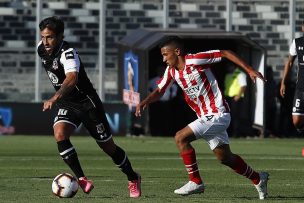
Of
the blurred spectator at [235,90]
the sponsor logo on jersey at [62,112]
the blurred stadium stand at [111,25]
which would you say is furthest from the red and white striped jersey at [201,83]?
the blurred stadium stand at [111,25]

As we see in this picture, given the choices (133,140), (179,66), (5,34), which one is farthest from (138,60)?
(179,66)

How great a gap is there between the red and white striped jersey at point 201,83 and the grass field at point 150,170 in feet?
3.35

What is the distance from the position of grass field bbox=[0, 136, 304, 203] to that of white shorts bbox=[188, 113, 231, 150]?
25.2 inches

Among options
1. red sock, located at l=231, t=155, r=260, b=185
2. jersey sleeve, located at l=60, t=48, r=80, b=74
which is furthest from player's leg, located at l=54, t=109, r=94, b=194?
red sock, located at l=231, t=155, r=260, b=185

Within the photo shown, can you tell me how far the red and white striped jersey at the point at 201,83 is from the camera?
12508 millimetres

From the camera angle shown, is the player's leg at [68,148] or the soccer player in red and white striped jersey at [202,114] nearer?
the player's leg at [68,148]

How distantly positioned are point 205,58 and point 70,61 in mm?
1519

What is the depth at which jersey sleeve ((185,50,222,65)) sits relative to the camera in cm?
1243

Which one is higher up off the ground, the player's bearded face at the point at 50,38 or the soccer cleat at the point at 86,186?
the player's bearded face at the point at 50,38

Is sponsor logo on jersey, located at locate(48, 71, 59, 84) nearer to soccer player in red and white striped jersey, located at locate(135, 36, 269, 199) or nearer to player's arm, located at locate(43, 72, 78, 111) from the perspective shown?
player's arm, located at locate(43, 72, 78, 111)

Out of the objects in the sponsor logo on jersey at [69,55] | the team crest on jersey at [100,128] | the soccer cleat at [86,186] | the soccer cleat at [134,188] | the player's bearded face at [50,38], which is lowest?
the soccer cleat at [134,188]

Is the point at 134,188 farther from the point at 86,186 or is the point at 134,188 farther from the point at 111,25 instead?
the point at 111,25

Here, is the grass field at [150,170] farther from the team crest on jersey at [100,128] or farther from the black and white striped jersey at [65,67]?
the black and white striped jersey at [65,67]

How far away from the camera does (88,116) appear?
41.2 ft
